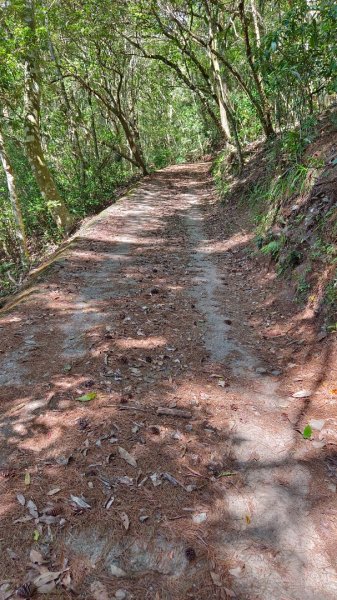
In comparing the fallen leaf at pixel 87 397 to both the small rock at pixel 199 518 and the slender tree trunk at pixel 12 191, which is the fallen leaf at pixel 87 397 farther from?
the slender tree trunk at pixel 12 191

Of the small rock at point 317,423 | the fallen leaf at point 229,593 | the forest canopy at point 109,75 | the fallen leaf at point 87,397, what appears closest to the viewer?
the fallen leaf at point 229,593

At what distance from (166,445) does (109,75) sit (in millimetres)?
21592

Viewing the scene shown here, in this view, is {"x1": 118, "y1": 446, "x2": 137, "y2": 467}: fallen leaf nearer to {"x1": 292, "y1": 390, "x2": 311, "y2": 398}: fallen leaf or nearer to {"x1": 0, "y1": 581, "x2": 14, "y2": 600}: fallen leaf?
{"x1": 0, "y1": 581, "x2": 14, "y2": 600}: fallen leaf

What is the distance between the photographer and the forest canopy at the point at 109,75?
8.35 meters

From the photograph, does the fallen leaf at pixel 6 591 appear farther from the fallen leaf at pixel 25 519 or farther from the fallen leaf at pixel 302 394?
the fallen leaf at pixel 302 394

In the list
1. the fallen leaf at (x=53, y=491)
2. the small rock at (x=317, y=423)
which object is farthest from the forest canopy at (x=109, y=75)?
the fallen leaf at (x=53, y=491)

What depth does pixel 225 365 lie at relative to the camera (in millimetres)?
4797

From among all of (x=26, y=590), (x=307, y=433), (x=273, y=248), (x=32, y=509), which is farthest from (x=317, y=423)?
(x=273, y=248)

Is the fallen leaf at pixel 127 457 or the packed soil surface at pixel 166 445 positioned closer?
the packed soil surface at pixel 166 445

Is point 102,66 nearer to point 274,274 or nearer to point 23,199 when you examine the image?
A: point 23,199

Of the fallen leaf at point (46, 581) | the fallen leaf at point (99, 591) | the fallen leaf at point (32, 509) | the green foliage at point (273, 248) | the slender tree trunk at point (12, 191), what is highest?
the slender tree trunk at point (12, 191)

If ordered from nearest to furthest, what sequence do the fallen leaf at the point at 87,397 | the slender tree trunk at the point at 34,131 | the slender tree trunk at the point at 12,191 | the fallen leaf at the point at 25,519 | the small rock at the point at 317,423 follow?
1. the fallen leaf at the point at 25,519
2. the small rock at the point at 317,423
3. the fallen leaf at the point at 87,397
4. the slender tree trunk at the point at 12,191
5. the slender tree trunk at the point at 34,131

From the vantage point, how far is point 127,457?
3.24 m

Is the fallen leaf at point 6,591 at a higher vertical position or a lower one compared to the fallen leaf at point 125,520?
higher
